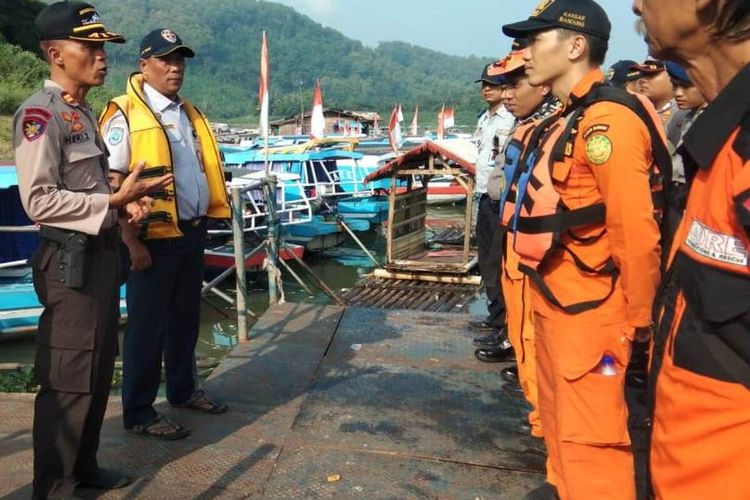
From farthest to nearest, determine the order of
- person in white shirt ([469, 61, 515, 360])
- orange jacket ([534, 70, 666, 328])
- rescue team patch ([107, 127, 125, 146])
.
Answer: person in white shirt ([469, 61, 515, 360])
rescue team patch ([107, 127, 125, 146])
orange jacket ([534, 70, 666, 328])

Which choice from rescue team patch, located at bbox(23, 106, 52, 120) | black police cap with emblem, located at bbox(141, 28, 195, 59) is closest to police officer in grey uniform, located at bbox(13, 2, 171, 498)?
rescue team patch, located at bbox(23, 106, 52, 120)

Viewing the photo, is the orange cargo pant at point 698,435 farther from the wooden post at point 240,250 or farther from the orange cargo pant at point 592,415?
the wooden post at point 240,250

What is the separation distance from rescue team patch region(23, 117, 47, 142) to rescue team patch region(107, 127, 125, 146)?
0.63 metres

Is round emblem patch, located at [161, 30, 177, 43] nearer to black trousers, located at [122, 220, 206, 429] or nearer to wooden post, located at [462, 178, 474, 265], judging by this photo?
black trousers, located at [122, 220, 206, 429]

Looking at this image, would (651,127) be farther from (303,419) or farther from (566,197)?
(303,419)

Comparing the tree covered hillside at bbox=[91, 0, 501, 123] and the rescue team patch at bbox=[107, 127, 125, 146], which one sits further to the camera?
the tree covered hillside at bbox=[91, 0, 501, 123]

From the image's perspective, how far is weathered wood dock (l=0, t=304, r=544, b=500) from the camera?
9.08 ft

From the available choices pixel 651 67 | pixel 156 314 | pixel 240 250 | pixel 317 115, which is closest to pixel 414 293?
pixel 651 67

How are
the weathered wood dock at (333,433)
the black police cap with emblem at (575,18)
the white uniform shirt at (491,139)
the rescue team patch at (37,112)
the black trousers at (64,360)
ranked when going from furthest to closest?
the white uniform shirt at (491,139) < the weathered wood dock at (333,433) < the black trousers at (64,360) < the rescue team patch at (37,112) < the black police cap with emblem at (575,18)

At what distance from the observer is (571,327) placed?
7.05 ft

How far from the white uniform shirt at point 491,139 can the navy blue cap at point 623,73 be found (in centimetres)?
117

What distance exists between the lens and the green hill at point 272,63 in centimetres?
11281

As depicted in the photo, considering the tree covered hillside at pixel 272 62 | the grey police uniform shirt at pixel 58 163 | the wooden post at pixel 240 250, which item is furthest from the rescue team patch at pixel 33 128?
the tree covered hillside at pixel 272 62

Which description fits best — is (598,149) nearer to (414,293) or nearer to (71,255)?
(71,255)
